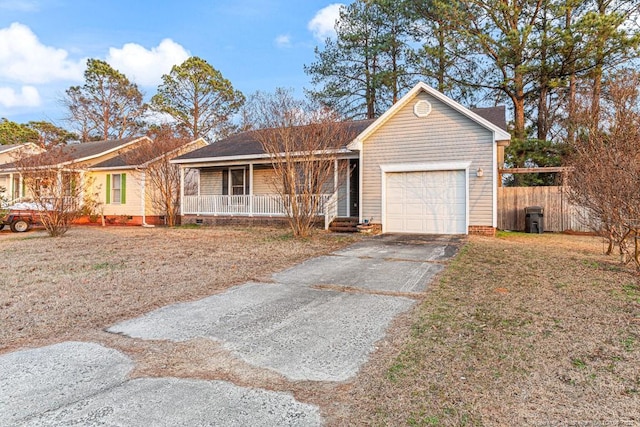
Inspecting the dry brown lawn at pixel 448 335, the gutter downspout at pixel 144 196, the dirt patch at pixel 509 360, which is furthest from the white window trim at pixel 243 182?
the dirt patch at pixel 509 360

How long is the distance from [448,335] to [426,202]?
9.06 meters

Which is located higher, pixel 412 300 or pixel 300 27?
pixel 300 27

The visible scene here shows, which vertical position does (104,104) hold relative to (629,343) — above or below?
above

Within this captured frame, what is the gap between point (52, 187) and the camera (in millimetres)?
11766

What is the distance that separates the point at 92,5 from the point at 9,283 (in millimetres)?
13464

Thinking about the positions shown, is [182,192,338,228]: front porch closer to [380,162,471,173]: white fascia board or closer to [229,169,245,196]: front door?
[229,169,245,196]: front door

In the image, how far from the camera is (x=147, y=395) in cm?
270

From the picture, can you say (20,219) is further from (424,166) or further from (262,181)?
(424,166)

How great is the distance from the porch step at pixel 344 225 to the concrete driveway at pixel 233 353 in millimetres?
6533

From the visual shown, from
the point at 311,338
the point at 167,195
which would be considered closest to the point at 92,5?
the point at 167,195

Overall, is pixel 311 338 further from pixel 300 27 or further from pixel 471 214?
pixel 300 27

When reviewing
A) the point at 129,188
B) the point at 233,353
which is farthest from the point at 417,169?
the point at 129,188

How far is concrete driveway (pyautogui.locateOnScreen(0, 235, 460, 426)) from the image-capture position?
248cm

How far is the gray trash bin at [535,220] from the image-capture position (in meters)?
13.8
